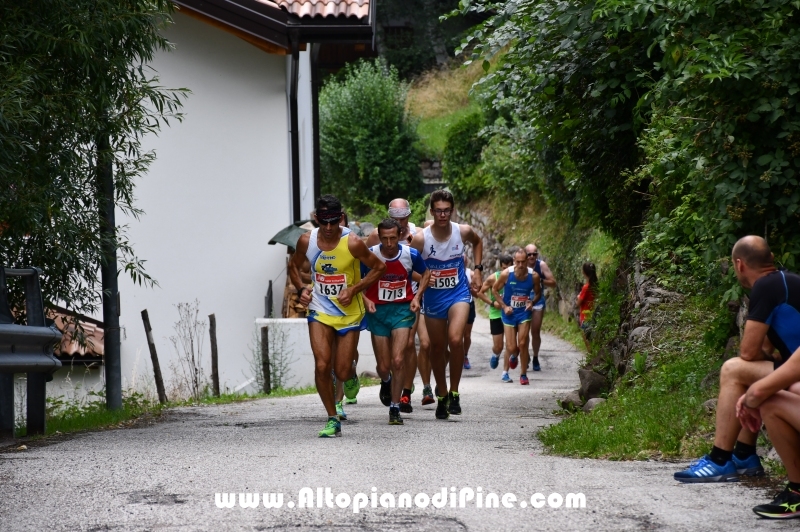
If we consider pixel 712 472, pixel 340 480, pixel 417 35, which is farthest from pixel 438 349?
pixel 417 35

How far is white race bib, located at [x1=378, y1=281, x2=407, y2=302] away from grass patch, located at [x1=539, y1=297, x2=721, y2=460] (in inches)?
73.5

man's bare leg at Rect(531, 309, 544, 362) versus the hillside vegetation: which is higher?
the hillside vegetation

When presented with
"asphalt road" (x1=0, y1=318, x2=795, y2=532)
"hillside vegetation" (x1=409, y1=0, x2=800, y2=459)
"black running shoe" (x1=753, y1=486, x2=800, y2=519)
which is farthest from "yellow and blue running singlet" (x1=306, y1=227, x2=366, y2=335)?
"black running shoe" (x1=753, y1=486, x2=800, y2=519)

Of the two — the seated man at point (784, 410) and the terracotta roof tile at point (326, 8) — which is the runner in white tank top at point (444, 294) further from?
the terracotta roof tile at point (326, 8)

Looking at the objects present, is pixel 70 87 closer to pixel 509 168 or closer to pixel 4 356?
pixel 4 356

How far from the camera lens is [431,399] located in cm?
1266

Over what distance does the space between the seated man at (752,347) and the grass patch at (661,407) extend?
118 cm

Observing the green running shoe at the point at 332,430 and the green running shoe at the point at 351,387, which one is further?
the green running shoe at the point at 351,387

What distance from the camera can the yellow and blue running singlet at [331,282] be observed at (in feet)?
32.2

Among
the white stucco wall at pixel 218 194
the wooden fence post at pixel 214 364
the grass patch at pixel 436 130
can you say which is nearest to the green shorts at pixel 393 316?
the wooden fence post at pixel 214 364

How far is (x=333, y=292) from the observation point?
9.82 m

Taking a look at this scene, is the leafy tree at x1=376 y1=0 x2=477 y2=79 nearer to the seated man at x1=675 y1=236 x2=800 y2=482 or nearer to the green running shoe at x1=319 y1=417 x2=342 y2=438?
the green running shoe at x1=319 y1=417 x2=342 y2=438

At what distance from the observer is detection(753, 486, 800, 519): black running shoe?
5715 millimetres

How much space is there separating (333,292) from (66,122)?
113 inches
